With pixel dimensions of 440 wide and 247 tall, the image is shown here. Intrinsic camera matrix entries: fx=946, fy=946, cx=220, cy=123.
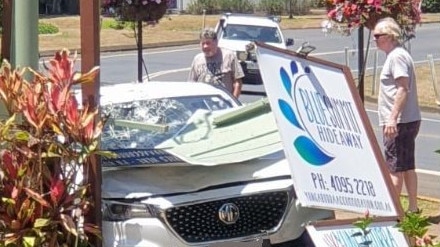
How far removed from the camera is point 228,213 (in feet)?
18.8

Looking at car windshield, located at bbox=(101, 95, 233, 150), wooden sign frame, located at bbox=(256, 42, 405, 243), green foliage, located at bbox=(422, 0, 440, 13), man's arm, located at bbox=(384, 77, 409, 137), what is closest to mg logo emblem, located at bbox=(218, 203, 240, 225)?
car windshield, located at bbox=(101, 95, 233, 150)

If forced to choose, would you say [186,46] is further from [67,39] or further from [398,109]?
[398,109]

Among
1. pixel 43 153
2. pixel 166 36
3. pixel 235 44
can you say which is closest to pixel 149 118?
pixel 43 153

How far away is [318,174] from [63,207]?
1.40 m

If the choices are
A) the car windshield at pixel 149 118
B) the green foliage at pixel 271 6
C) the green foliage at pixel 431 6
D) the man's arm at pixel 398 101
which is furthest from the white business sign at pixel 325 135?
the green foliage at pixel 431 6

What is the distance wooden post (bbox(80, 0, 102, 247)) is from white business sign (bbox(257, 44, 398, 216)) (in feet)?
3.21

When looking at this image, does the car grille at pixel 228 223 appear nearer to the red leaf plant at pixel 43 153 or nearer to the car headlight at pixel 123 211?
the car headlight at pixel 123 211

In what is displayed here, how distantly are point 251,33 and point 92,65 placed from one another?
20.1m

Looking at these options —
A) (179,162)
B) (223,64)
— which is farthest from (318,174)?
(223,64)

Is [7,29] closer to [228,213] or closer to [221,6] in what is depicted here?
[228,213]

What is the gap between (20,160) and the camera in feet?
16.8

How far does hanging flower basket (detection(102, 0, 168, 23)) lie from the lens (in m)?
11.4

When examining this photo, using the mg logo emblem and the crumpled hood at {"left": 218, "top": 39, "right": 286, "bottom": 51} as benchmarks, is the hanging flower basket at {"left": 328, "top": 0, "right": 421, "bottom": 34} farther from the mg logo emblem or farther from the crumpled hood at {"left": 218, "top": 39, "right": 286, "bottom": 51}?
the crumpled hood at {"left": 218, "top": 39, "right": 286, "bottom": 51}

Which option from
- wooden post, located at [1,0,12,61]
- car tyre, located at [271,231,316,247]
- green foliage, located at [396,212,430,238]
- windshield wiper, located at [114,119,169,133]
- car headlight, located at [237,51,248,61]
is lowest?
car tyre, located at [271,231,316,247]
